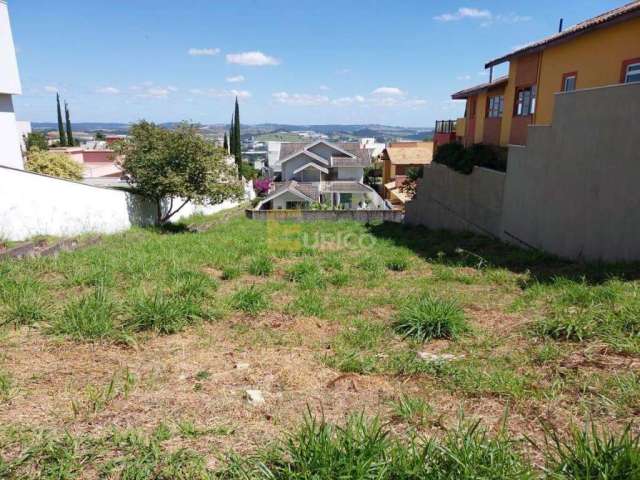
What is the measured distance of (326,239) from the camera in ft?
41.5

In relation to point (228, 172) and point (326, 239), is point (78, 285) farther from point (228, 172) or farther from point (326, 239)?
point (228, 172)

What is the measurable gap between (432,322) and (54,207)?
11365 millimetres

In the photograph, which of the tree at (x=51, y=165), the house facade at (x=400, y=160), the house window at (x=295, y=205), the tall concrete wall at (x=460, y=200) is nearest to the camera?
the tall concrete wall at (x=460, y=200)

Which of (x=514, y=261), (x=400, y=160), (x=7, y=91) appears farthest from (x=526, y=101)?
(x=400, y=160)

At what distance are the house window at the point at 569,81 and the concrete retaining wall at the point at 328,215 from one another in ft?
46.4

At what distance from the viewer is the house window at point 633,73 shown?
379 inches

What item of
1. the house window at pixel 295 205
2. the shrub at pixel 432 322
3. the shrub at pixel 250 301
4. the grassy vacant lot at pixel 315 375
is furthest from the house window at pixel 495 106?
the house window at pixel 295 205

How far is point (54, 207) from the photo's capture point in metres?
11.7

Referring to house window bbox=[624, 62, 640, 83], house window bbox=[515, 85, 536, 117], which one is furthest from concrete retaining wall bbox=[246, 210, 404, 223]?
house window bbox=[624, 62, 640, 83]

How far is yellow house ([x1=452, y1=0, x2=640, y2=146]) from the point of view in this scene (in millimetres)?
9898

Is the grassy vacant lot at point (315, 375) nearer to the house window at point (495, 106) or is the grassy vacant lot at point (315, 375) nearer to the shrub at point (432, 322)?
the shrub at point (432, 322)

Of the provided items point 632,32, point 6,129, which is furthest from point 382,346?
point 6,129

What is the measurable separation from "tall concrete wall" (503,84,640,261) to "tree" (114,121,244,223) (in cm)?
1151

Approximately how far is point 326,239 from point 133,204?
8132mm
